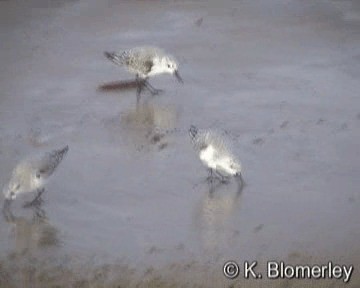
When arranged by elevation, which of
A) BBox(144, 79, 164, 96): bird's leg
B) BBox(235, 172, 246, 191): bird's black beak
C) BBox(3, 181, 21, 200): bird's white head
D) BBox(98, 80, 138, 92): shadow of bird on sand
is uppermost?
BBox(3, 181, 21, 200): bird's white head

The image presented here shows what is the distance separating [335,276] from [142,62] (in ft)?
8.77

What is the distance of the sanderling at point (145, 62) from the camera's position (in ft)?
19.8

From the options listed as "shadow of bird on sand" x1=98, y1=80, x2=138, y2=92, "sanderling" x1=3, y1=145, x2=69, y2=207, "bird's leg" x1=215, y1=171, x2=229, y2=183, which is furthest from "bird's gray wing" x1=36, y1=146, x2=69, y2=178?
"shadow of bird on sand" x1=98, y1=80, x2=138, y2=92

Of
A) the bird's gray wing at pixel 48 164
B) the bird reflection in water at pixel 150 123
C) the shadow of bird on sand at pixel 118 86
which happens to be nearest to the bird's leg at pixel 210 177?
the bird reflection in water at pixel 150 123

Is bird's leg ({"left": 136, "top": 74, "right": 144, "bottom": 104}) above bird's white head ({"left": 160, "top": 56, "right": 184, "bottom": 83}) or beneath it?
beneath

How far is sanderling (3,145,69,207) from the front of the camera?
4504 millimetres

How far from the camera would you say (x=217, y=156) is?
15.5ft

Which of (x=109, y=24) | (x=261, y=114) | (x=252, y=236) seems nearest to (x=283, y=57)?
(x=261, y=114)

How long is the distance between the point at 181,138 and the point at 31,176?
4.16 feet

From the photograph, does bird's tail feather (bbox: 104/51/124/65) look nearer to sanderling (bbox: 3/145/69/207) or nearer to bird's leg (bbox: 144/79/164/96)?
bird's leg (bbox: 144/79/164/96)

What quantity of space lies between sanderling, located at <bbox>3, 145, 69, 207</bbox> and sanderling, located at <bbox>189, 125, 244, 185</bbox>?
881 mm

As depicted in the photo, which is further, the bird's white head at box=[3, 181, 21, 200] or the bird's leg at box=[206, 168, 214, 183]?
the bird's leg at box=[206, 168, 214, 183]

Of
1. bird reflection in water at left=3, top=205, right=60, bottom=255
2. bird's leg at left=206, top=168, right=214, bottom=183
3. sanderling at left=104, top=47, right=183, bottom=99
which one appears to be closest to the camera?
bird reflection in water at left=3, top=205, right=60, bottom=255

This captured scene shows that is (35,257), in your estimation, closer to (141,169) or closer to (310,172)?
(141,169)
